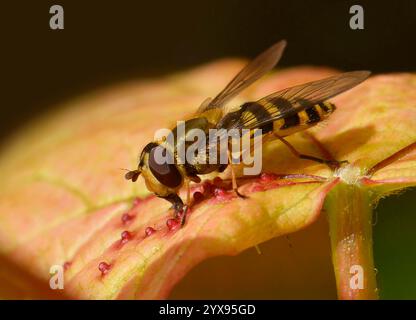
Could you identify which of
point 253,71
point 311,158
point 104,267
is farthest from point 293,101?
point 104,267

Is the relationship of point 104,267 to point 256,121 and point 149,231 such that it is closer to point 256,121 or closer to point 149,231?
point 149,231

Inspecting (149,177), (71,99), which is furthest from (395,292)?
(71,99)

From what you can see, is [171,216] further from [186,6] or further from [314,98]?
[186,6]

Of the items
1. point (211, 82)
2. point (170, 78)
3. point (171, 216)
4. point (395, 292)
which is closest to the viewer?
point (171, 216)

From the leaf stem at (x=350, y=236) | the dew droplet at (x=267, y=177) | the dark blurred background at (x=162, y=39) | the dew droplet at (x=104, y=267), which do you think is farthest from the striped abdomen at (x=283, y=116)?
the dark blurred background at (x=162, y=39)

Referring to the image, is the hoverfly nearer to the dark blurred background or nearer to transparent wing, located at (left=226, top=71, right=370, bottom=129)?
transparent wing, located at (left=226, top=71, right=370, bottom=129)

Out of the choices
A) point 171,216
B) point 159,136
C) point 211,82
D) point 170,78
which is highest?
point 170,78

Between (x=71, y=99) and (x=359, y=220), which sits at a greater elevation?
(x=71, y=99)
